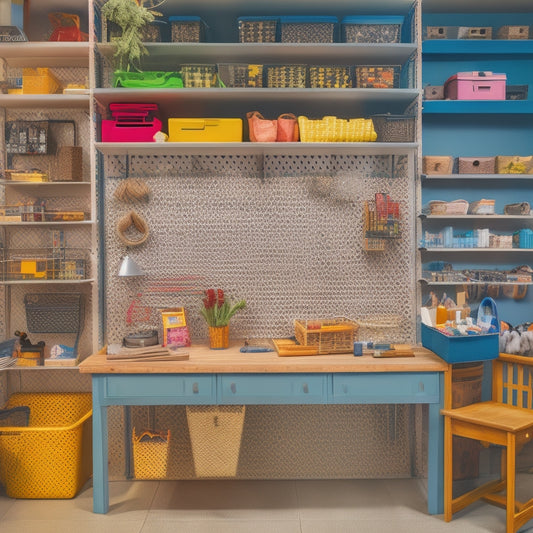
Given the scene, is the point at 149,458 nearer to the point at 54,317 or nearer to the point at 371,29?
the point at 54,317

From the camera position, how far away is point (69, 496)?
3.44 meters

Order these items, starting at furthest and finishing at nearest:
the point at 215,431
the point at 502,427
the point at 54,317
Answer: the point at 54,317
the point at 215,431
the point at 502,427

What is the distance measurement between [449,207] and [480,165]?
37 cm

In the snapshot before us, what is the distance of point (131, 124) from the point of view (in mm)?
3617

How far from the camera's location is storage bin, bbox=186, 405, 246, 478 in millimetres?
3322

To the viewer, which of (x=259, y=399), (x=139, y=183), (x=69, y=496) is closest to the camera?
(x=259, y=399)

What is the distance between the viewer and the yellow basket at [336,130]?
3.57 meters

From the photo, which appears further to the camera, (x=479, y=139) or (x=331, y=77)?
(x=479, y=139)

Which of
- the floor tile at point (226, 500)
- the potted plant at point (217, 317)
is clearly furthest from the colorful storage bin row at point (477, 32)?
the floor tile at point (226, 500)

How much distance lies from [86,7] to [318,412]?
10.7 feet

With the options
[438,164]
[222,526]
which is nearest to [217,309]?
[222,526]

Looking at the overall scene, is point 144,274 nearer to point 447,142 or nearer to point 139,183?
point 139,183

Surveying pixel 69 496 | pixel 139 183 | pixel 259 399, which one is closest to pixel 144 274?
A: pixel 139 183

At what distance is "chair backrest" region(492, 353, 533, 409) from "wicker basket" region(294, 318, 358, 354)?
0.90m
